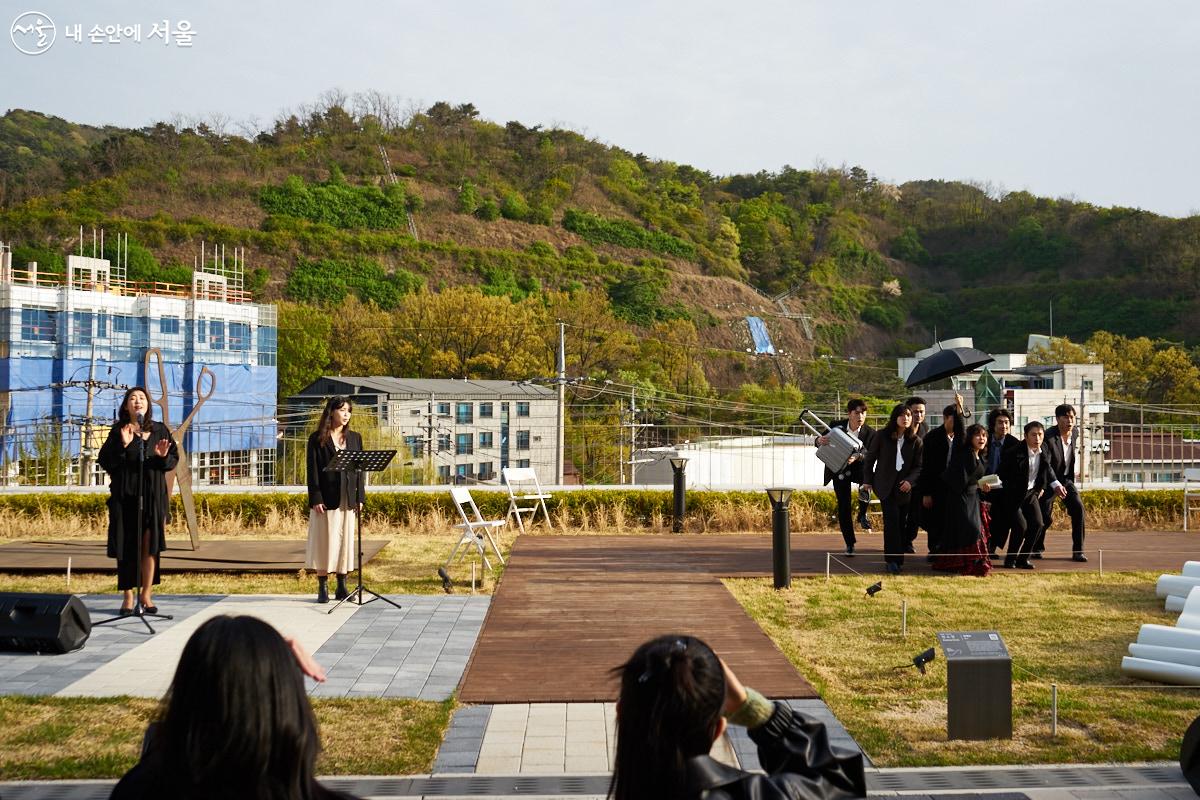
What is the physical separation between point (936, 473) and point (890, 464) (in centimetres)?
43

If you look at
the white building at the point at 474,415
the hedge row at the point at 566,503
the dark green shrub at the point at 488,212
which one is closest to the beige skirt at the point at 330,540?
the hedge row at the point at 566,503

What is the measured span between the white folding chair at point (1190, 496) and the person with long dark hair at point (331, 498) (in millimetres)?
10678

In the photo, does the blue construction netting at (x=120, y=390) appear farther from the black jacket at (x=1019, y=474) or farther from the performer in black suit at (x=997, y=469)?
the black jacket at (x=1019, y=474)

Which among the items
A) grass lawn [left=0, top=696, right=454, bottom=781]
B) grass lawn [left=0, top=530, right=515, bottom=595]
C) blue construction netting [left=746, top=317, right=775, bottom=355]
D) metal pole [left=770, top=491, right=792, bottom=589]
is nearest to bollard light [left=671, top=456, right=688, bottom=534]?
grass lawn [left=0, top=530, right=515, bottom=595]

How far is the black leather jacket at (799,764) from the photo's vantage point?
2312 millimetres

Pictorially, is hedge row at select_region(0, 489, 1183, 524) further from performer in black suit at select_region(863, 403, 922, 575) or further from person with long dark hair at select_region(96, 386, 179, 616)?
person with long dark hair at select_region(96, 386, 179, 616)

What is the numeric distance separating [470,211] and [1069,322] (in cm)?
6035

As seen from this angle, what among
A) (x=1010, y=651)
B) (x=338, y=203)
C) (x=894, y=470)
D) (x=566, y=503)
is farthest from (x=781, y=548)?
(x=338, y=203)

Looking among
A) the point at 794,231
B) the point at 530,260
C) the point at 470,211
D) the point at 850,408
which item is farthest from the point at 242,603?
the point at 794,231

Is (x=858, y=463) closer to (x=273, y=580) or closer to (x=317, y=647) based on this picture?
(x=273, y=580)

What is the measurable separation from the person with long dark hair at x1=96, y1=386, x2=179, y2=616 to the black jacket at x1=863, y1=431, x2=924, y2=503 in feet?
20.8

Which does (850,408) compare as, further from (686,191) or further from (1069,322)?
(686,191)

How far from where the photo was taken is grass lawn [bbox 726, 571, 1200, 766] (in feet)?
17.5

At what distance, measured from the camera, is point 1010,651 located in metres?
7.40
